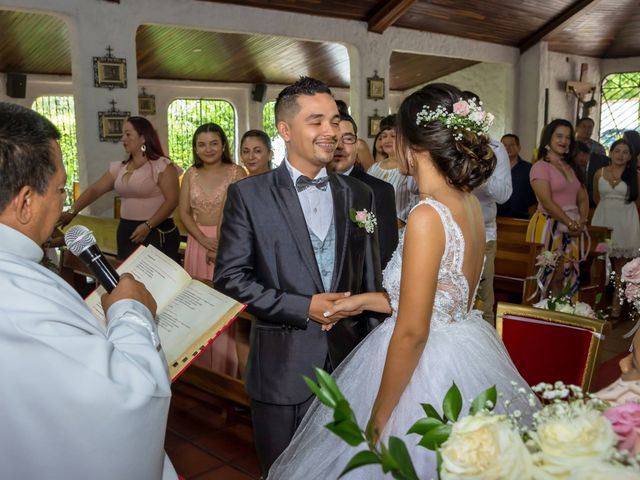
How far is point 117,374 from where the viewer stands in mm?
1149

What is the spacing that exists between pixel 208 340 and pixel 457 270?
0.78m

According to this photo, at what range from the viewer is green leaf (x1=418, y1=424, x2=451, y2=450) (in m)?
0.92

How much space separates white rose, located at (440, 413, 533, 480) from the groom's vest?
1610mm

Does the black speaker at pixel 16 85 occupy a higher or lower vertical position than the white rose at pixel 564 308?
higher

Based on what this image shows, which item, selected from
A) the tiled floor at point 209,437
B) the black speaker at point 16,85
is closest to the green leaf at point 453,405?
the tiled floor at point 209,437

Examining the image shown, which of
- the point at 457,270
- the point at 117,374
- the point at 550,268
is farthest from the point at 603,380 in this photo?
the point at 117,374

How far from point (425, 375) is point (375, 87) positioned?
8.35m

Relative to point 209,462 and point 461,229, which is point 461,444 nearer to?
point 461,229

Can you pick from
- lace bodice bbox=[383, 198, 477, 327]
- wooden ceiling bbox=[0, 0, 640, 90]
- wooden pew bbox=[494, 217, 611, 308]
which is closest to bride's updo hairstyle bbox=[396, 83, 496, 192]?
lace bodice bbox=[383, 198, 477, 327]

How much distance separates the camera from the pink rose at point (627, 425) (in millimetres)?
823

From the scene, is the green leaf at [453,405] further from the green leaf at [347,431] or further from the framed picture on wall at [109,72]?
the framed picture on wall at [109,72]

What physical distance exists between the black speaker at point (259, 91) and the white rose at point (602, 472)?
15.4 metres

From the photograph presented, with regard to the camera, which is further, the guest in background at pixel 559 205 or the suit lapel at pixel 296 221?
the guest in background at pixel 559 205

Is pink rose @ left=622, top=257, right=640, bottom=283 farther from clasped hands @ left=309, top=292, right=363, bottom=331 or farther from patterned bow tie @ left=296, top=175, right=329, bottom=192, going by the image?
patterned bow tie @ left=296, top=175, right=329, bottom=192
